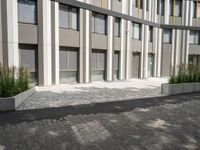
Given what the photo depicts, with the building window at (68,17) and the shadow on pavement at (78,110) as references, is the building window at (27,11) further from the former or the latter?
the shadow on pavement at (78,110)

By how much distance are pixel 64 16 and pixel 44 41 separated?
2.49 metres

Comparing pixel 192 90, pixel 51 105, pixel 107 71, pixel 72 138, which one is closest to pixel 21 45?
pixel 51 105

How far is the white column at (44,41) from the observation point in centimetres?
1181

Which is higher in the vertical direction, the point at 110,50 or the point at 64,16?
the point at 64,16

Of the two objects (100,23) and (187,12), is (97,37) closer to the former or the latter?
(100,23)

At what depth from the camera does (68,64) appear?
44.5 ft

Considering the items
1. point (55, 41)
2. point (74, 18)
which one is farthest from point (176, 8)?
point (55, 41)

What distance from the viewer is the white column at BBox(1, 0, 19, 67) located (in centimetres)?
1065

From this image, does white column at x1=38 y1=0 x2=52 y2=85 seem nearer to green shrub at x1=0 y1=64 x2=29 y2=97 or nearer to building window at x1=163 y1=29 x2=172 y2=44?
green shrub at x1=0 y1=64 x2=29 y2=97

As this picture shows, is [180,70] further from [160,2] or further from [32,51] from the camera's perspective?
[160,2]

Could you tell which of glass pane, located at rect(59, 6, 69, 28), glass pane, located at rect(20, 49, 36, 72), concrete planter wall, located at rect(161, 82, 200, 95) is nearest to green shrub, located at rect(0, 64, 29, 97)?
glass pane, located at rect(20, 49, 36, 72)

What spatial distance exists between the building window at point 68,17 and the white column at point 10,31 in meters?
2.99

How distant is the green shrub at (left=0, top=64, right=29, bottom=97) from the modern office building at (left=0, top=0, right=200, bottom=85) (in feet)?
10.2

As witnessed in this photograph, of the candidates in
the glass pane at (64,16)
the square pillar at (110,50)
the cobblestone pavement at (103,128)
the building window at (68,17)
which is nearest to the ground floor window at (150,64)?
the square pillar at (110,50)
